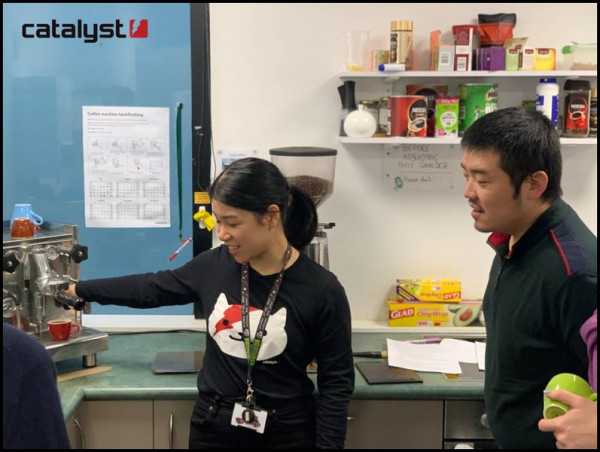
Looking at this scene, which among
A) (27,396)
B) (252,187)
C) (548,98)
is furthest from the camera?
(548,98)

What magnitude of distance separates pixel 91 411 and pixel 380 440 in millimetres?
928

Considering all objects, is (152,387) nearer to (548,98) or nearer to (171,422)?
(171,422)

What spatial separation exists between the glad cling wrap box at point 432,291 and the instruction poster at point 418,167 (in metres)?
0.38

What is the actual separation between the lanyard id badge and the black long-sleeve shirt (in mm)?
14

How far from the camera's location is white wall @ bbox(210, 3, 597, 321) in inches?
111

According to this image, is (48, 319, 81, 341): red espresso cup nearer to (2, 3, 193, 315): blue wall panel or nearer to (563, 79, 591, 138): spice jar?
(2, 3, 193, 315): blue wall panel

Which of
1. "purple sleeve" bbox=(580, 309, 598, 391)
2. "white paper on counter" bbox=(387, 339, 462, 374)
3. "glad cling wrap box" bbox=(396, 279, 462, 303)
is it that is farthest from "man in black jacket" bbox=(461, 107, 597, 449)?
"glad cling wrap box" bbox=(396, 279, 462, 303)

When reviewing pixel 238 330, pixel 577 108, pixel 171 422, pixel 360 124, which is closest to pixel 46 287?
pixel 171 422

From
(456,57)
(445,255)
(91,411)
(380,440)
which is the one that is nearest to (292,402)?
(380,440)

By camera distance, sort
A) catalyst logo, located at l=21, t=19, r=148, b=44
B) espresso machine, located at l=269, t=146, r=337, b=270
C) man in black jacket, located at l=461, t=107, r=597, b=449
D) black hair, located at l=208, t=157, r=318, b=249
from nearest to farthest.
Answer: man in black jacket, located at l=461, t=107, r=597, b=449
black hair, located at l=208, t=157, r=318, b=249
espresso machine, located at l=269, t=146, r=337, b=270
catalyst logo, located at l=21, t=19, r=148, b=44

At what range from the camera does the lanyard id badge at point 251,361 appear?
201 centimetres

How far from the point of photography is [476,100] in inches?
108

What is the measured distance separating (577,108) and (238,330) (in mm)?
1556

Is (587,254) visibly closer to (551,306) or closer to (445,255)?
(551,306)
